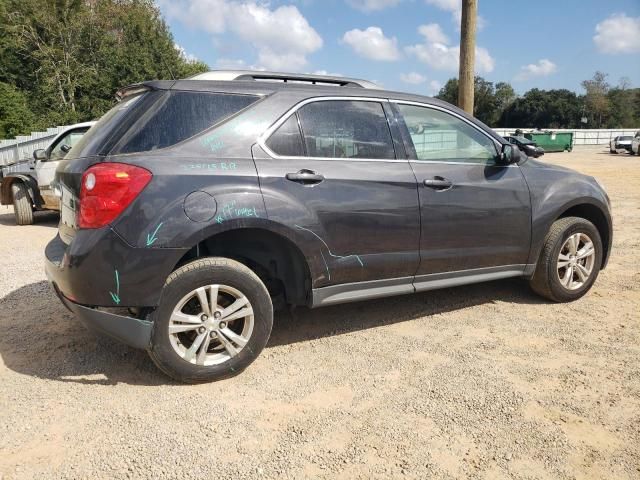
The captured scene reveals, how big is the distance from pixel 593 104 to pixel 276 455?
265 ft

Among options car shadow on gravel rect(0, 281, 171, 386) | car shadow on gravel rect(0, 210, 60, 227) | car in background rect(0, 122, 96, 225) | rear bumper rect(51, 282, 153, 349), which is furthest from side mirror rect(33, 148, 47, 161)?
rear bumper rect(51, 282, 153, 349)

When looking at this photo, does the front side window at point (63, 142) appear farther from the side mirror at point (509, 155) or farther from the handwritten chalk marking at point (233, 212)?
the side mirror at point (509, 155)

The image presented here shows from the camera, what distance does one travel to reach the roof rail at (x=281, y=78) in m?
3.31

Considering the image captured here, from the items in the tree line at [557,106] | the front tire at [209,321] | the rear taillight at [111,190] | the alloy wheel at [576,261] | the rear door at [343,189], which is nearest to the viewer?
the rear taillight at [111,190]

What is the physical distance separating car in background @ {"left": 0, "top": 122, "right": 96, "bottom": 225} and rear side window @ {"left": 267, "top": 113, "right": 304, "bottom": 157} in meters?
6.32

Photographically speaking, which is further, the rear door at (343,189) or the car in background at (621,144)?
the car in background at (621,144)

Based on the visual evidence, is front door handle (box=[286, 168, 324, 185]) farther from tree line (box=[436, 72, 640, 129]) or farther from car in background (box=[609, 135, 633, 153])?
tree line (box=[436, 72, 640, 129])

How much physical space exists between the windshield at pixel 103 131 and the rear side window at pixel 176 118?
166 millimetres

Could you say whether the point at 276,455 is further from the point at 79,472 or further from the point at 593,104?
the point at 593,104

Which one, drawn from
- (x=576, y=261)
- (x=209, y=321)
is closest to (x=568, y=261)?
(x=576, y=261)

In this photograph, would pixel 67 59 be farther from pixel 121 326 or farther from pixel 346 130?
pixel 121 326

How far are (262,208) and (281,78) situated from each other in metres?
1.13

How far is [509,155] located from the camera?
12.6ft

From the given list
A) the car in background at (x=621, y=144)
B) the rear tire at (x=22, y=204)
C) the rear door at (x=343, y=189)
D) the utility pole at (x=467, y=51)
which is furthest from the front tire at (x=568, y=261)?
the car in background at (x=621, y=144)
